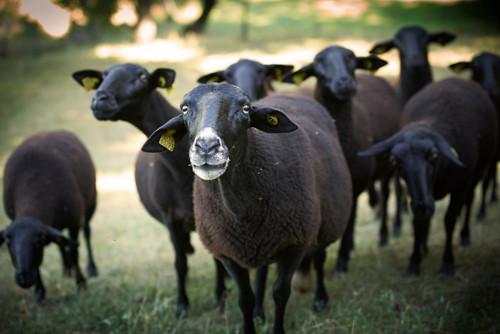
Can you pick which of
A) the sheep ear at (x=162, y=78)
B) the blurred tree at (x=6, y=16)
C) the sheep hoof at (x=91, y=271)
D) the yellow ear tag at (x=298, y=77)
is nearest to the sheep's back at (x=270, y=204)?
the sheep ear at (x=162, y=78)

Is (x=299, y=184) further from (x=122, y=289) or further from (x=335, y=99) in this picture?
(x=122, y=289)

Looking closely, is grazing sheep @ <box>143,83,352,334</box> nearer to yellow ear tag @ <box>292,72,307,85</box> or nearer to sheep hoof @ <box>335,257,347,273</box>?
sheep hoof @ <box>335,257,347,273</box>

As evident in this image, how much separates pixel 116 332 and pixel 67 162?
2.74m

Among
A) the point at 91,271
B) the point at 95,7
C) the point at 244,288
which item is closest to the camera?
the point at 244,288

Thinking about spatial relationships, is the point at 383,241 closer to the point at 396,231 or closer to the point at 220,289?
the point at 396,231

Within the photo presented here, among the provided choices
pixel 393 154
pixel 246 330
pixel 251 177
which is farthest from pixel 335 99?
pixel 246 330

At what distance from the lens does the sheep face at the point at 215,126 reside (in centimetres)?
263

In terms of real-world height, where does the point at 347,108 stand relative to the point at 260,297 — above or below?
above

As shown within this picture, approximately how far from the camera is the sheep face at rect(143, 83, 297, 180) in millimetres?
2629

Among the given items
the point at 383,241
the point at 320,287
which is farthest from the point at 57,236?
the point at 383,241

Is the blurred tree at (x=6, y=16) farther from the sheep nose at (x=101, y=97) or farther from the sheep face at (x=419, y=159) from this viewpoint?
the sheep face at (x=419, y=159)

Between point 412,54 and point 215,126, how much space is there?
505 cm

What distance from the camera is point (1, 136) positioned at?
629 inches

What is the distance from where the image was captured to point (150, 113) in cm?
469
